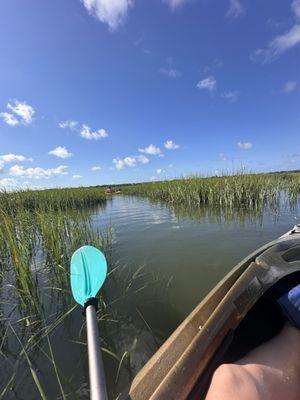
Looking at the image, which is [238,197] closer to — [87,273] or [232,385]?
[87,273]

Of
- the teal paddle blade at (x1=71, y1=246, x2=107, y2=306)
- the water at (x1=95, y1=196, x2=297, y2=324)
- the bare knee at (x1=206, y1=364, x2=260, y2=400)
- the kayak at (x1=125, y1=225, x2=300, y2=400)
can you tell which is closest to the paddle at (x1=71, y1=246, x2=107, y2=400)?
the teal paddle blade at (x1=71, y1=246, x2=107, y2=306)

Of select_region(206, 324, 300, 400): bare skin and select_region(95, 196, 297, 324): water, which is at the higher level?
select_region(206, 324, 300, 400): bare skin

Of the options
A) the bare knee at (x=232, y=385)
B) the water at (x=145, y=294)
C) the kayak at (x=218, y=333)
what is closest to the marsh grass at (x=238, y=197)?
the water at (x=145, y=294)

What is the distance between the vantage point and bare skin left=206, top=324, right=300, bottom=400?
1.00 meters

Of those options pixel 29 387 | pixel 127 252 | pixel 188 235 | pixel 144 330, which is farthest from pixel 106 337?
pixel 188 235

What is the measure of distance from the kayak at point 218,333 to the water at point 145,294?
872mm

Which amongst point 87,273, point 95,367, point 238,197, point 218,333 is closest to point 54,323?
point 87,273

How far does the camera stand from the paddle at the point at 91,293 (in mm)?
979

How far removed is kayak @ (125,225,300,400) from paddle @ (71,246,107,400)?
218 millimetres

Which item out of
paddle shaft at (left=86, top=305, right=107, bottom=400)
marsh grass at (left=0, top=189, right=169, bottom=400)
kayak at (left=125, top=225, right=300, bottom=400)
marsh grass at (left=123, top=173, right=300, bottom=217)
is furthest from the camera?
marsh grass at (left=123, top=173, right=300, bottom=217)

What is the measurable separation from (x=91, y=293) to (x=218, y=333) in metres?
Answer: 1.04

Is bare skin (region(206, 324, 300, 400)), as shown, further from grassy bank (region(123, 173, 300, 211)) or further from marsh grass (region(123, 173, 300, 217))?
grassy bank (region(123, 173, 300, 211))

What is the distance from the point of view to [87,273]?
2188 millimetres

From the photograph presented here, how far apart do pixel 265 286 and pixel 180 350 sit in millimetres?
784
